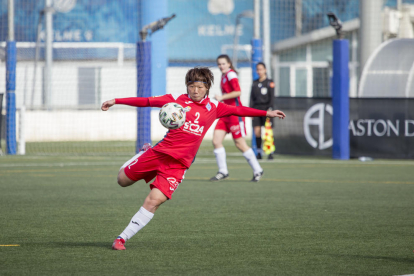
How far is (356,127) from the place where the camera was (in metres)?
15.7

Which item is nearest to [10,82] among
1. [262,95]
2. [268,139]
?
[262,95]

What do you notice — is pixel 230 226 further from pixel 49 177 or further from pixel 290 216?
pixel 49 177

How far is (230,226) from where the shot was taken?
6.68 meters

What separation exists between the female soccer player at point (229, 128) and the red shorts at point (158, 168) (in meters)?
5.09

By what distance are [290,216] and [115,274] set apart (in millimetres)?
3181

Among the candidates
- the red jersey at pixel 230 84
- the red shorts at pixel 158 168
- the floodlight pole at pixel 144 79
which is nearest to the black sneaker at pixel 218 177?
the red jersey at pixel 230 84

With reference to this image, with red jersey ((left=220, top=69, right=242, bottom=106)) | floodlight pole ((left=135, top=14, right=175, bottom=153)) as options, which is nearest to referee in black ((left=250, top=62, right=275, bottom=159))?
floodlight pole ((left=135, top=14, right=175, bottom=153))

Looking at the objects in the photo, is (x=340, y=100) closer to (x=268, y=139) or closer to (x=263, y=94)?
(x=263, y=94)

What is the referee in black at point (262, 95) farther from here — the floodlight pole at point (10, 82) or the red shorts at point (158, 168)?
the red shorts at point (158, 168)

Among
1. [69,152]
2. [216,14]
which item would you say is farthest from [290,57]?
[69,152]

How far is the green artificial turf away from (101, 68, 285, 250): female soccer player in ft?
1.29

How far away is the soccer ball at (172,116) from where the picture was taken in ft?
17.5

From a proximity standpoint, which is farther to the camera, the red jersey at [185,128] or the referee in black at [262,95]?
the referee in black at [262,95]

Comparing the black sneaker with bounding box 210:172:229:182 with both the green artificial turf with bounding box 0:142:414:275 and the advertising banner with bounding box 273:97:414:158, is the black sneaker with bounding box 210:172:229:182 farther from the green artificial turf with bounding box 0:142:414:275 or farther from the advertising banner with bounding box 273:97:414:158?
the advertising banner with bounding box 273:97:414:158
